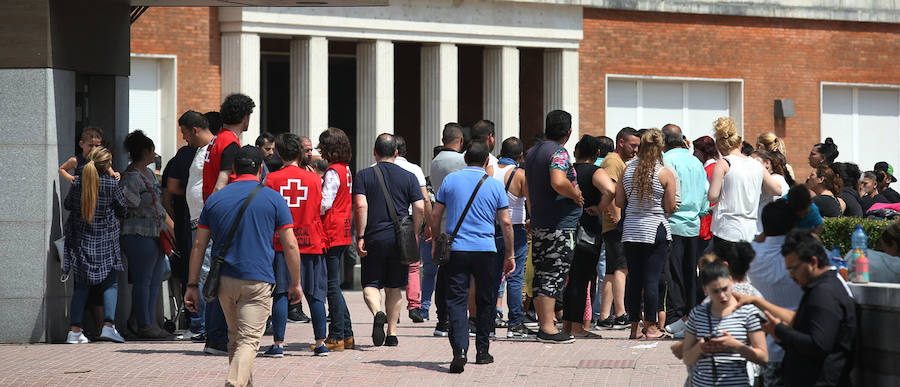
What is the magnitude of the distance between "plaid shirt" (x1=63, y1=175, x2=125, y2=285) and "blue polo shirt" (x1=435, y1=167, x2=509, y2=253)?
10.3ft

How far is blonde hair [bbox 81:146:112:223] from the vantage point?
1145 centimetres

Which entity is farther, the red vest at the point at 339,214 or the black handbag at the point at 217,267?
the red vest at the point at 339,214

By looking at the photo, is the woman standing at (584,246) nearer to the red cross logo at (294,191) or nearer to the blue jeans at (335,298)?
the blue jeans at (335,298)

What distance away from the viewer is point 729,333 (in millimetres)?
6711

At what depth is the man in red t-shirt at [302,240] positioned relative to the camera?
10.4 m

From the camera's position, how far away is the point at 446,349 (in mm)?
11203

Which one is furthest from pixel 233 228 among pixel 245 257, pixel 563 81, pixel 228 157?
pixel 563 81

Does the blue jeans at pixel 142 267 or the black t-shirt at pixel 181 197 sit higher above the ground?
the black t-shirt at pixel 181 197

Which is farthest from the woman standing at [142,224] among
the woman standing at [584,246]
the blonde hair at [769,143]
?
the blonde hair at [769,143]

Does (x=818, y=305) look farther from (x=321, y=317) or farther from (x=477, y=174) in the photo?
(x=321, y=317)

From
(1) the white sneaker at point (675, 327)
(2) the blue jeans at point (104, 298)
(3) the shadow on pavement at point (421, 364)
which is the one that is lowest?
(3) the shadow on pavement at point (421, 364)

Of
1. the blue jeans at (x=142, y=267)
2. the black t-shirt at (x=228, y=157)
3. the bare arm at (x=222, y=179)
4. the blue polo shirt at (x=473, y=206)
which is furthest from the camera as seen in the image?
the blue jeans at (x=142, y=267)

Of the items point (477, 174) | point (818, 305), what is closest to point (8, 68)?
point (477, 174)

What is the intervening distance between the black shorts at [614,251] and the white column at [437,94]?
13.0 m
